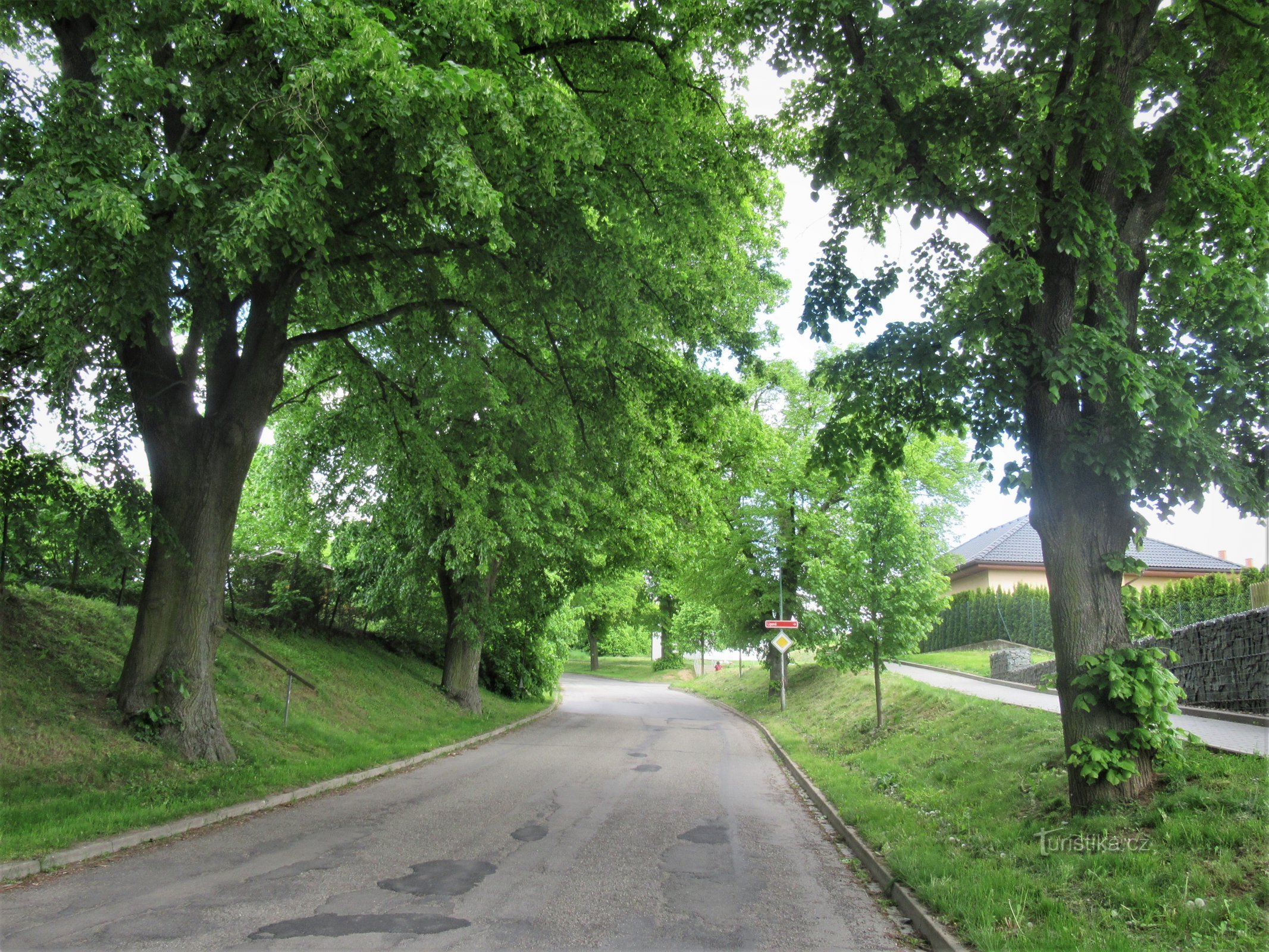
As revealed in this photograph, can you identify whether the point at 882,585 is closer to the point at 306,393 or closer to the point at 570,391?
the point at 570,391

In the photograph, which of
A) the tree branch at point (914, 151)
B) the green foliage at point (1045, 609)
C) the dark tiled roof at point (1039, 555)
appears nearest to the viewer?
the tree branch at point (914, 151)

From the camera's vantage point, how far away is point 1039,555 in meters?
40.5

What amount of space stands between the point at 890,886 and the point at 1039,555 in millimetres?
38666

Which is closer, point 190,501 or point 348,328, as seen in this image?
point 190,501

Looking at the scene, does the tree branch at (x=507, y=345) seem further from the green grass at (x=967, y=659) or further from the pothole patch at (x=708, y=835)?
the green grass at (x=967, y=659)

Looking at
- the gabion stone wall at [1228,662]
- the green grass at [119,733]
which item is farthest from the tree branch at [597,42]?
the gabion stone wall at [1228,662]

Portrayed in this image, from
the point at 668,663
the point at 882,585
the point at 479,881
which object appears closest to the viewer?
the point at 479,881

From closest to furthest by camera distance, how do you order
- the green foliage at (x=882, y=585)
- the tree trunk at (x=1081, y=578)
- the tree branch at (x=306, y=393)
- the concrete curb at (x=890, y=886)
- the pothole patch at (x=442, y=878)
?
the concrete curb at (x=890, y=886), the pothole patch at (x=442, y=878), the tree trunk at (x=1081, y=578), the tree branch at (x=306, y=393), the green foliage at (x=882, y=585)

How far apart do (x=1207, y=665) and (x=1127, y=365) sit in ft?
30.1

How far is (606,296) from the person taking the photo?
945cm

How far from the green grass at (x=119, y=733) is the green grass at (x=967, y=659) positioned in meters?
16.2

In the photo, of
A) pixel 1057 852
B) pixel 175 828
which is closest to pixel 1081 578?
pixel 1057 852

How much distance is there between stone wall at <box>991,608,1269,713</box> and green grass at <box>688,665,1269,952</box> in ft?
9.06

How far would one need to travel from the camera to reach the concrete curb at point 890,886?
5.15 meters
